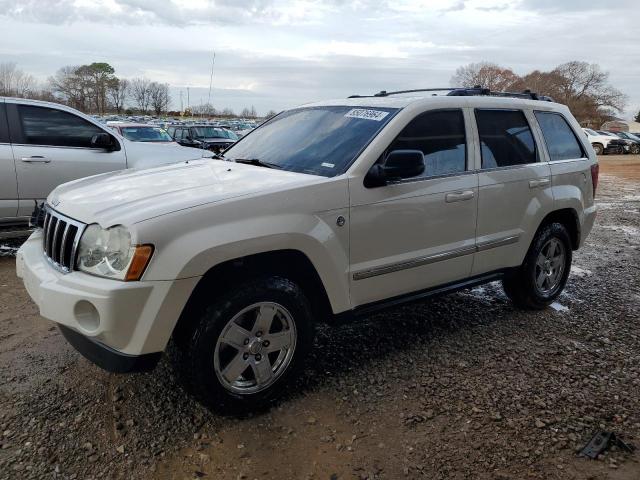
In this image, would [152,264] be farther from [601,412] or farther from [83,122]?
[83,122]

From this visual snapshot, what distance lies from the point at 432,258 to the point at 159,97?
116 meters

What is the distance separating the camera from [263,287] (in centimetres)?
289

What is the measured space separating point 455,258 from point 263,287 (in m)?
1.59

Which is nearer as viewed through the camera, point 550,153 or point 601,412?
point 601,412

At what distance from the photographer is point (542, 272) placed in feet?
15.5

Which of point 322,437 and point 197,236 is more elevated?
point 197,236

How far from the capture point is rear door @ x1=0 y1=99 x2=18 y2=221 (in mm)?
6000

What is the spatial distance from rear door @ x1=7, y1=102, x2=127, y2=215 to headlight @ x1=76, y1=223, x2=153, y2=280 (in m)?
4.09

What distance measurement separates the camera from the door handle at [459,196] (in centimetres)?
368

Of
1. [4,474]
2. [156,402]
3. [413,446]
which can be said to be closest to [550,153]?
[413,446]

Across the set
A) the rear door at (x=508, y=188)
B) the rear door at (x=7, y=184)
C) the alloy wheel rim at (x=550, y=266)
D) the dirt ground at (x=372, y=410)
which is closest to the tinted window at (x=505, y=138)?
the rear door at (x=508, y=188)

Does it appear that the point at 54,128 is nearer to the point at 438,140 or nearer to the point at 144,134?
the point at 438,140

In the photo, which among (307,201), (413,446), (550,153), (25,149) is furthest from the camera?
(25,149)

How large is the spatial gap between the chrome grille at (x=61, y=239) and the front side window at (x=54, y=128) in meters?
3.72
